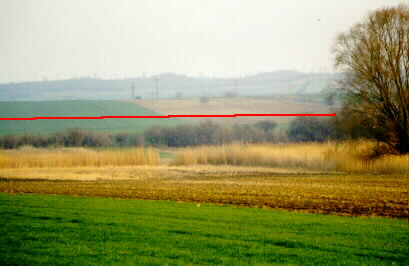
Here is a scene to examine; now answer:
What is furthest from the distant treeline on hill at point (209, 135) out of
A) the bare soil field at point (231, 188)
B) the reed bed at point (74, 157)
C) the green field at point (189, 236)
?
the green field at point (189, 236)

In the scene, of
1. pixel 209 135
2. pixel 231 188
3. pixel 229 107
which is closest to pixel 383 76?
pixel 231 188

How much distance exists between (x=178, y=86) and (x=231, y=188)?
195 feet

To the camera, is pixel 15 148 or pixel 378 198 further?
pixel 15 148

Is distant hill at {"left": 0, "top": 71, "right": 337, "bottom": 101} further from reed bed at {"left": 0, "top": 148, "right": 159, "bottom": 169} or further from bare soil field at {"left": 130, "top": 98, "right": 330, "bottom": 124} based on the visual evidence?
reed bed at {"left": 0, "top": 148, "right": 159, "bottom": 169}

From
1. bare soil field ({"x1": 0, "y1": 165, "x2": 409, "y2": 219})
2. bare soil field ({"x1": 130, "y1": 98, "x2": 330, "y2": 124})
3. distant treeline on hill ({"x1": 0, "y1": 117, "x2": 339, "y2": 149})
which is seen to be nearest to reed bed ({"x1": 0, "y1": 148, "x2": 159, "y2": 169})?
bare soil field ({"x1": 0, "y1": 165, "x2": 409, "y2": 219})

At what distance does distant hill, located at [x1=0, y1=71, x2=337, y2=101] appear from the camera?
4969cm

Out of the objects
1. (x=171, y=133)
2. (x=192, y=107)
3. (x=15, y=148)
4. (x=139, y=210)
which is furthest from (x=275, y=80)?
(x=139, y=210)

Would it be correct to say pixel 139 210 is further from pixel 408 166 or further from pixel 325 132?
pixel 325 132

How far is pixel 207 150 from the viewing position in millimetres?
36500

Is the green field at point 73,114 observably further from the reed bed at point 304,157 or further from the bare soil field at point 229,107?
the reed bed at point 304,157

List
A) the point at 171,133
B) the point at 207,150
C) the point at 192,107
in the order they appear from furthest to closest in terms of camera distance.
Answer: the point at 192,107 < the point at 171,133 < the point at 207,150

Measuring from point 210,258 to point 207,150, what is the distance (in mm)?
25826

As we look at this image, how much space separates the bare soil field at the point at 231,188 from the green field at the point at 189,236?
196 centimetres

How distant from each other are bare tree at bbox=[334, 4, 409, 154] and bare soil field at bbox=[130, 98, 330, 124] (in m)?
14.3
